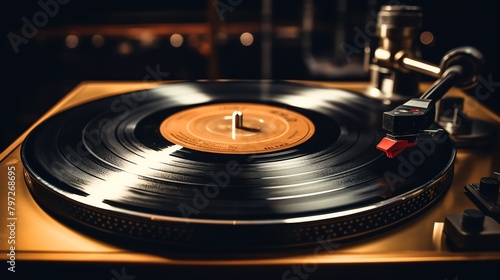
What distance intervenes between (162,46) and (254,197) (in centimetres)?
153

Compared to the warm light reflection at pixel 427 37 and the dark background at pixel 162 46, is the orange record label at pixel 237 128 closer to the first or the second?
the dark background at pixel 162 46

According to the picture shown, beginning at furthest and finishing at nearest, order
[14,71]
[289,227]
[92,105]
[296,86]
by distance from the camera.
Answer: [14,71], [296,86], [92,105], [289,227]

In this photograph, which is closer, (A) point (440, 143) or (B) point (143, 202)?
(B) point (143, 202)

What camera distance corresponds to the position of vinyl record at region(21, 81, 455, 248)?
0.54 meters

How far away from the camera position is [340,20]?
1824 mm

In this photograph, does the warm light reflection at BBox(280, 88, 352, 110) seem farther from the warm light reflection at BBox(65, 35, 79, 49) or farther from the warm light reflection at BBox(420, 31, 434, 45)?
the warm light reflection at BBox(65, 35, 79, 49)

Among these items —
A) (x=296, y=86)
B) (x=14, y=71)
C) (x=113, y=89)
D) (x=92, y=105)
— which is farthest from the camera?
(x=14, y=71)

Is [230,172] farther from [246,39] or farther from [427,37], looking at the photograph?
[246,39]

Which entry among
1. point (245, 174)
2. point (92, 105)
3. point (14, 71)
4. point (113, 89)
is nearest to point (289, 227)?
point (245, 174)

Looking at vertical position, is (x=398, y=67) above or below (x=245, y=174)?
above

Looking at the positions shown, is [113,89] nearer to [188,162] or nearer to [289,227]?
[188,162]

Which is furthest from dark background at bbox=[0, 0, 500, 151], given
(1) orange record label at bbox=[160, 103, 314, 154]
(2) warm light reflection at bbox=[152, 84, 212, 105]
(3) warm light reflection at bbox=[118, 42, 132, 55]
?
(1) orange record label at bbox=[160, 103, 314, 154]

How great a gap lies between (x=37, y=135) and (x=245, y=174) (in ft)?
1.30

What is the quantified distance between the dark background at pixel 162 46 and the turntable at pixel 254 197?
2.81ft
